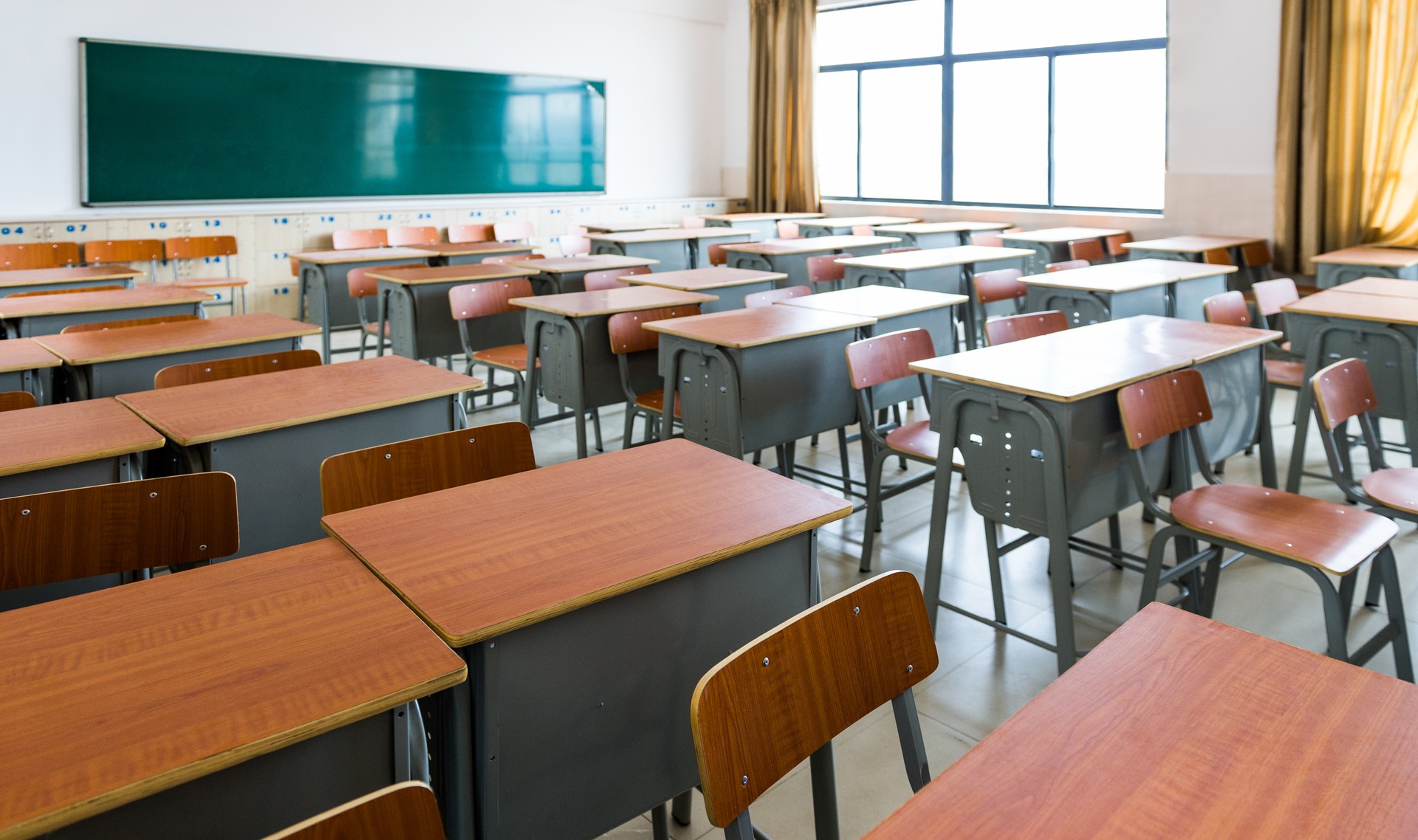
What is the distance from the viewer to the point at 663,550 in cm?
156

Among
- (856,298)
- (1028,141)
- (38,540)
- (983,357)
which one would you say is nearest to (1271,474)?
(983,357)

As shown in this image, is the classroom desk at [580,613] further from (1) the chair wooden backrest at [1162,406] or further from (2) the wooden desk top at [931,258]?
(2) the wooden desk top at [931,258]

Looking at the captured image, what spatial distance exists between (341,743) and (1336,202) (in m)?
6.76

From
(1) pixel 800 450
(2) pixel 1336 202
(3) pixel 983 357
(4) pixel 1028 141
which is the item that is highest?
(4) pixel 1028 141

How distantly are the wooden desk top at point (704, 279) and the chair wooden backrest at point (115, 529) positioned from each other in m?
2.93

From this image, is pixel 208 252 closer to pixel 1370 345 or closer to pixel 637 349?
pixel 637 349

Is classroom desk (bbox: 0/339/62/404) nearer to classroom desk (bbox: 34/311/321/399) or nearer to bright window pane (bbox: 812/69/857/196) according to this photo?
classroom desk (bbox: 34/311/321/399)

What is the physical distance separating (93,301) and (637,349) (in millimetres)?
2348

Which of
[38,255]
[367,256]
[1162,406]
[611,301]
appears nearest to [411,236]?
[367,256]

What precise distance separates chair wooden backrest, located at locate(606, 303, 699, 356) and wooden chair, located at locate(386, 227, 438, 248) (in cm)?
423

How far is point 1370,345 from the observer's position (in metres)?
3.49

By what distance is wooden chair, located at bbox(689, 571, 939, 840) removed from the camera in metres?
1.07

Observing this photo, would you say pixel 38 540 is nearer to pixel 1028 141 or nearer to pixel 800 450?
pixel 800 450

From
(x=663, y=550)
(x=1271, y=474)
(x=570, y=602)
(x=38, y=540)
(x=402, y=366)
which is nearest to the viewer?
(x=570, y=602)
